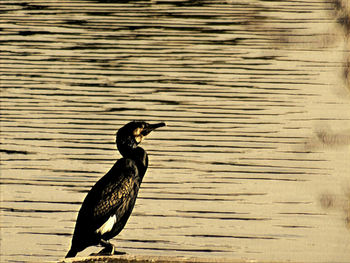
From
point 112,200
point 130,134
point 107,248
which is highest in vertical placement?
point 130,134

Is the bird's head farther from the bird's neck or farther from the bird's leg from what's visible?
the bird's leg

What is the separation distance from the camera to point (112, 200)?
230cm

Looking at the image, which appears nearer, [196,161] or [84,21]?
[196,161]

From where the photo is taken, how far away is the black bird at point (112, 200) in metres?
2.29

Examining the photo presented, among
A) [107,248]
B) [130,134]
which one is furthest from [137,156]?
[107,248]

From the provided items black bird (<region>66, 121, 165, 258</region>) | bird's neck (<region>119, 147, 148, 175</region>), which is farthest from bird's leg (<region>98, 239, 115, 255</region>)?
bird's neck (<region>119, 147, 148, 175</region>)

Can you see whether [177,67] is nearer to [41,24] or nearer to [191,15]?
[191,15]

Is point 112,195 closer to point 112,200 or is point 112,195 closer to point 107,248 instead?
point 112,200

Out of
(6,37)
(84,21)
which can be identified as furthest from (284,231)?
(6,37)

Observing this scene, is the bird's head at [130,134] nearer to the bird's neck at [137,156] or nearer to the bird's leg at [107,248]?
the bird's neck at [137,156]

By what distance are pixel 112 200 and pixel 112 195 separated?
0.01 m

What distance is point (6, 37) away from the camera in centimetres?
343

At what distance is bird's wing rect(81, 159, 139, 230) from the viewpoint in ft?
7.54

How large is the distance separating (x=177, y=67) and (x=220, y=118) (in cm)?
29
